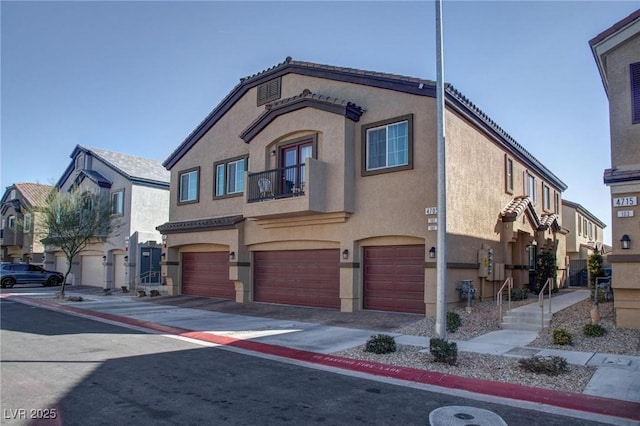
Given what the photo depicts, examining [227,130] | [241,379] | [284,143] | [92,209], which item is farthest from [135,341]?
[92,209]

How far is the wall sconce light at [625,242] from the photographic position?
11125mm

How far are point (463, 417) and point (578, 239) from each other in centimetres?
2997

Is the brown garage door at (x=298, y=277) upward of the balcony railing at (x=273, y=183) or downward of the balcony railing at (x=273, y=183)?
downward

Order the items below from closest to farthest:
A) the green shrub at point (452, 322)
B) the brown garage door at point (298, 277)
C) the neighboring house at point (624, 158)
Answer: the neighboring house at point (624, 158) < the green shrub at point (452, 322) < the brown garage door at point (298, 277)

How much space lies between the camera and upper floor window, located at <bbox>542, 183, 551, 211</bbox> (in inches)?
991

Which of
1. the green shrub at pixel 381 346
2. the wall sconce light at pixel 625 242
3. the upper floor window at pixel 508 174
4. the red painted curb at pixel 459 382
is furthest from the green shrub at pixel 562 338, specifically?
the upper floor window at pixel 508 174

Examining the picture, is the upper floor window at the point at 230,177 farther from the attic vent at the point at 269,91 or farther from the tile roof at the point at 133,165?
the tile roof at the point at 133,165

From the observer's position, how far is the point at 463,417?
242 inches

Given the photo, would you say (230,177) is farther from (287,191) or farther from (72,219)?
(72,219)

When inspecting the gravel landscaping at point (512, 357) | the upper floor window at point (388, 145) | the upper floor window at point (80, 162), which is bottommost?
the gravel landscaping at point (512, 357)

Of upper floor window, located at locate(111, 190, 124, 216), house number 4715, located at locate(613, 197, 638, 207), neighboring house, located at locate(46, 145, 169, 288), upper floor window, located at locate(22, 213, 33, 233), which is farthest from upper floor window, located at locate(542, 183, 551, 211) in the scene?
upper floor window, located at locate(22, 213, 33, 233)

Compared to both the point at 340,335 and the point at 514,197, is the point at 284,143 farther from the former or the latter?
the point at 514,197

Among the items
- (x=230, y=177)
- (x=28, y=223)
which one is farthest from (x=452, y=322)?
(x=28, y=223)

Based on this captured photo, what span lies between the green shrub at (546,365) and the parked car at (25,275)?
3369 centimetres
